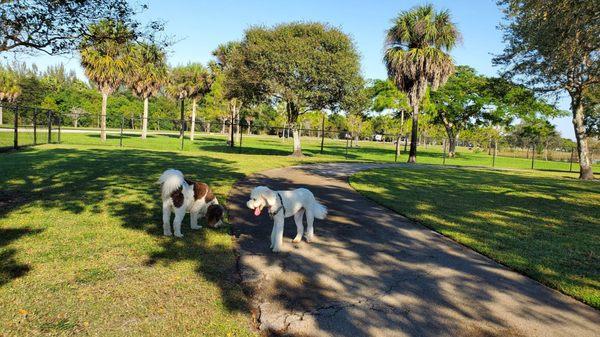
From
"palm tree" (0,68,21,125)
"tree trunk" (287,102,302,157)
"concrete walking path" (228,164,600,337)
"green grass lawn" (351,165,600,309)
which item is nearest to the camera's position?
"concrete walking path" (228,164,600,337)

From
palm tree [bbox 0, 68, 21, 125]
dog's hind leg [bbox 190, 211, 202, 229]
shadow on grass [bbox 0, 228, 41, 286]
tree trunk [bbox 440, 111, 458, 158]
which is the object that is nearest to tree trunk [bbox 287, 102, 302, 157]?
dog's hind leg [bbox 190, 211, 202, 229]

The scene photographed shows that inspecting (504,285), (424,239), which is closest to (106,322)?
(504,285)

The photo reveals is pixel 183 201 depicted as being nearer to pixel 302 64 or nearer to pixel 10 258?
pixel 10 258

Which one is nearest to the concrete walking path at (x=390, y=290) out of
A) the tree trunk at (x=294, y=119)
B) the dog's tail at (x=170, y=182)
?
the dog's tail at (x=170, y=182)

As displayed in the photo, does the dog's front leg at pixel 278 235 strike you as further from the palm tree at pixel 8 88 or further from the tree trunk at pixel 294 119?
the palm tree at pixel 8 88

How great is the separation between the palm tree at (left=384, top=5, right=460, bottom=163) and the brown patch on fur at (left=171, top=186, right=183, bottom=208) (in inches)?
903

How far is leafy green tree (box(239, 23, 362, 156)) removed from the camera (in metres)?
22.1

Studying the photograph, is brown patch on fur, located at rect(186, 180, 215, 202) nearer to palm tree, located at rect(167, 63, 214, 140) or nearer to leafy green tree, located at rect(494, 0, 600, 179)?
leafy green tree, located at rect(494, 0, 600, 179)

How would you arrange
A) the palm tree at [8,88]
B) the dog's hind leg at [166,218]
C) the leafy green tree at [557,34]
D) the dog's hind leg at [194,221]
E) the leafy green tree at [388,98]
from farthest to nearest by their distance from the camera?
the palm tree at [8,88]
the leafy green tree at [388,98]
the leafy green tree at [557,34]
the dog's hind leg at [194,221]
the dog's hind leg at [166,218]

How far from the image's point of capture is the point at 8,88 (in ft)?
206

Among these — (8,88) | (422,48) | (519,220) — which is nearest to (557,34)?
(519,220)

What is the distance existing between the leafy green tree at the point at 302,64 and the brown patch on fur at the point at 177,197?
1737cm

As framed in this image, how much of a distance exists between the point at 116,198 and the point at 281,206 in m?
5.29

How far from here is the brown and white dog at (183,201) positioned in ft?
18.9
